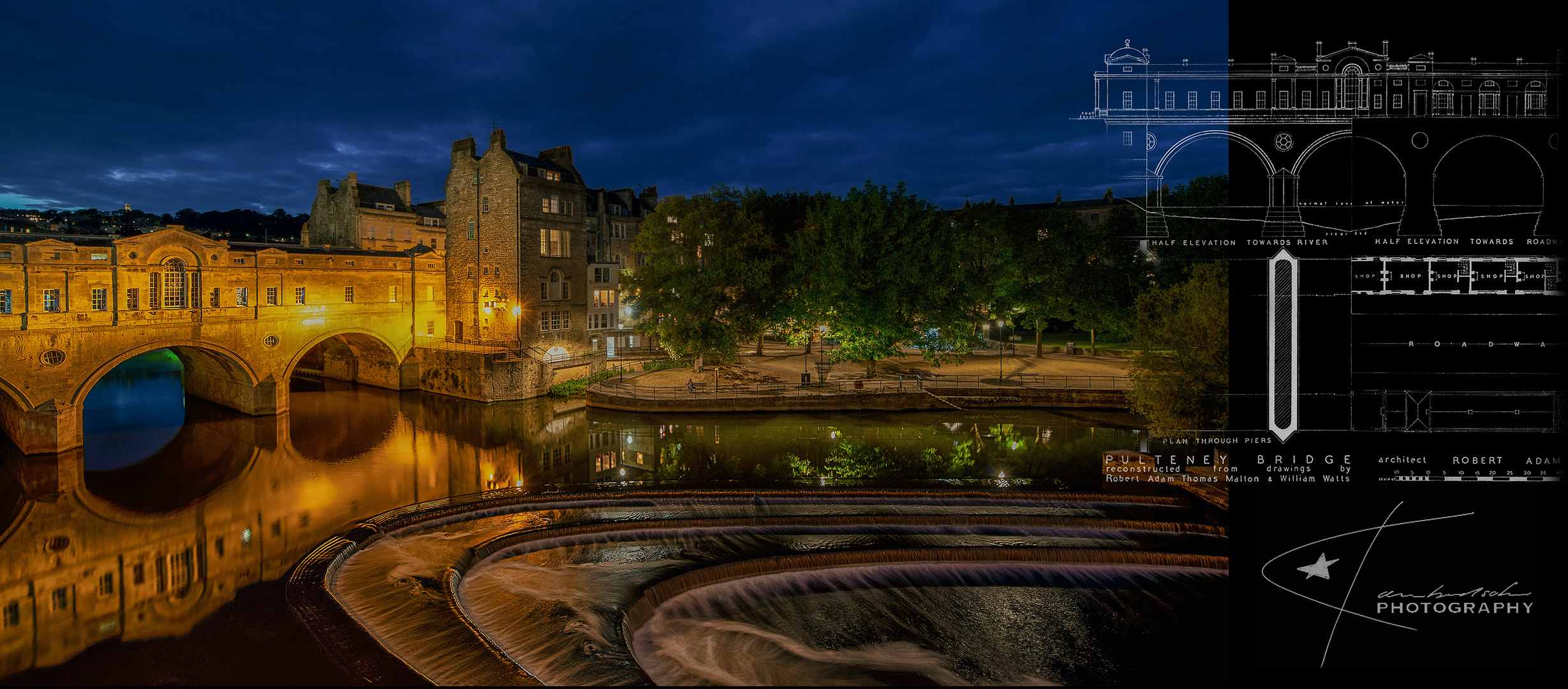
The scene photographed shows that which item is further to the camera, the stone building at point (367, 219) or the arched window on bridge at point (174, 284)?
the stone building at point (367, 219)

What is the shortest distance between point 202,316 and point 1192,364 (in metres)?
39.4

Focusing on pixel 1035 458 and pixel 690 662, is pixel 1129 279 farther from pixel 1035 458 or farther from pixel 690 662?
pixel 690 662

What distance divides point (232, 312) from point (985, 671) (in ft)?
118

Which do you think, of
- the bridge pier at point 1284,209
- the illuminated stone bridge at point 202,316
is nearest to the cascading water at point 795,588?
the bridge pier at point 1284,209

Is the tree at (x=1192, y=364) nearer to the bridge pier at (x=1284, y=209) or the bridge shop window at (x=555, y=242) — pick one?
the bridge pier at (x=1284, y=209)

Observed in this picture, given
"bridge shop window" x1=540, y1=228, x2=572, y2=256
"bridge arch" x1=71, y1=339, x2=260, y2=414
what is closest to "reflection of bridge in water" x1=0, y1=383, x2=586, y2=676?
"bridge arch" x1=71, y1=339, x2=260, y2=414

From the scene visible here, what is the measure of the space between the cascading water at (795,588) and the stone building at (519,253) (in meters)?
23.5

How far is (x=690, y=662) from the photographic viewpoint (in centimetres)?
1391

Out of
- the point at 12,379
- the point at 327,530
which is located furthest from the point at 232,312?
the point at 327,530

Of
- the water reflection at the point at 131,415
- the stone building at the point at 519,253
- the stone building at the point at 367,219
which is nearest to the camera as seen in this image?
the water reflection at the point at 131,415

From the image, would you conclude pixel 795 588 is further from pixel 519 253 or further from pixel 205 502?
pixel 519 253

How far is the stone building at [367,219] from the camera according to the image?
52.3 meters

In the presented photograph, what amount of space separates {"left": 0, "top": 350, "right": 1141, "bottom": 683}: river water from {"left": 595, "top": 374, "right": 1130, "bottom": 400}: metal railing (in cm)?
161
